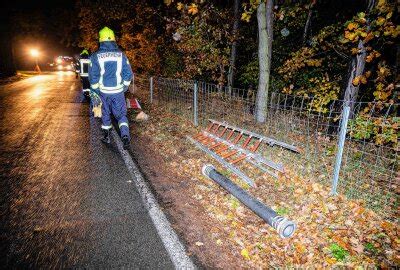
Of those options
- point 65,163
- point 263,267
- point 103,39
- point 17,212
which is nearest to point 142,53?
point 103,39

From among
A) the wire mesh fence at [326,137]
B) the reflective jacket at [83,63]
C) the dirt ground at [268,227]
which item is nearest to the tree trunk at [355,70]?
the wire mesh fence at [326,137]

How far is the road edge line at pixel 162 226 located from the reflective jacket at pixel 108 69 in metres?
2.14

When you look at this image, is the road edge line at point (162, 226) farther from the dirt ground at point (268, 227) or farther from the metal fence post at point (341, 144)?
the metal fence post at point (341, 144)

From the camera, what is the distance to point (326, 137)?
553 centimetres

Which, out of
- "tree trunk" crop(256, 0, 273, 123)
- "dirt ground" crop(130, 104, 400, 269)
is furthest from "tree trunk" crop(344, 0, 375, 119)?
"dirt ground" crop(130, 104, 400, 269)

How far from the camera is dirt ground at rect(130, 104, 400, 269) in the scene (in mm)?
3416

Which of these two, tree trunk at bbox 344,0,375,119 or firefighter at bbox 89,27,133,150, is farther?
tree trunk at bbox 344,0,375,119

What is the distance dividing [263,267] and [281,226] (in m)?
0.62

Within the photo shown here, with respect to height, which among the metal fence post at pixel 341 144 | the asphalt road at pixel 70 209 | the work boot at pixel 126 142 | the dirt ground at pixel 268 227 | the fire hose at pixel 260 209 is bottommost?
the dirt ground at pixel 268 227

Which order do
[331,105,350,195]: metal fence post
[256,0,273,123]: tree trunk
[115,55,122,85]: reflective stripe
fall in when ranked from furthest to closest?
[256,0,273,123]: tree trunk → [115,55,122,85]: reflective stripe → [331,105,350,195]: metal fence post

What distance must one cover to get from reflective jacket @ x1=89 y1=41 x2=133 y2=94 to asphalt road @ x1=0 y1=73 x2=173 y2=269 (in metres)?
1.51

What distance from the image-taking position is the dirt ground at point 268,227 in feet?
11.2

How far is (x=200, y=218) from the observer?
13.5 ft

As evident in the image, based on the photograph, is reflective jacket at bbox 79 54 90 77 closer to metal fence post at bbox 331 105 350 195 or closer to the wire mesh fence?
the wire mesh fence
